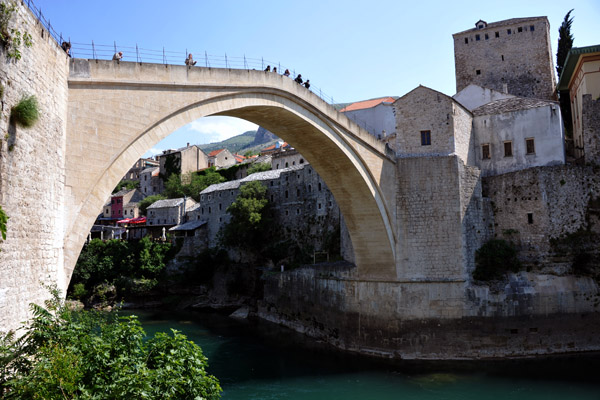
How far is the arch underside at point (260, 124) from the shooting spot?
8.48 metres

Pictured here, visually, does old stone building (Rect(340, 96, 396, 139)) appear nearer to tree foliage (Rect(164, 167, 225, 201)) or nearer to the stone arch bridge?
the stone arch bridge

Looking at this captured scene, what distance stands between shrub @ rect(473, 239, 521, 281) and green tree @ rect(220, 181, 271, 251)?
51.6ft

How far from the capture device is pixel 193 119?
430 inches

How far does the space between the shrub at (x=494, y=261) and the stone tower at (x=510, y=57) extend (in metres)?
14.8

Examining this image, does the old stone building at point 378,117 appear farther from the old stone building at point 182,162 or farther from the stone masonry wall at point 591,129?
the old stone building at point 182,162

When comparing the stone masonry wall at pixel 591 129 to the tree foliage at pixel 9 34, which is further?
the stone masonry wall at pixel 591 129

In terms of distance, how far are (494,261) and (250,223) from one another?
16.5 m

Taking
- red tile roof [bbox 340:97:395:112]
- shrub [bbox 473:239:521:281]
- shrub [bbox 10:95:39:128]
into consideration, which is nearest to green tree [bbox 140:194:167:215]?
red tile roof [bbox 340:97:395:112]

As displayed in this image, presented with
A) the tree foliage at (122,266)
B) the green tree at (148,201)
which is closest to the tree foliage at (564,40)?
the tree foliage at (122,266)

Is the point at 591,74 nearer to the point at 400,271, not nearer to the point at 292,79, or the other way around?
the point at 400,271

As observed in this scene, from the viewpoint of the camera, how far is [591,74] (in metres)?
19.4

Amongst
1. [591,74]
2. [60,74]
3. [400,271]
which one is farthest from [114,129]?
[591,74]

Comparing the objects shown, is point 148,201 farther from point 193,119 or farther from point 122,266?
point 193,119

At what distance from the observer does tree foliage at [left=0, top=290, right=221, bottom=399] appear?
5.75 metres
